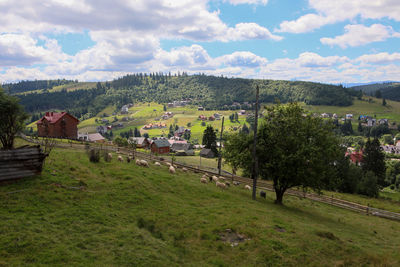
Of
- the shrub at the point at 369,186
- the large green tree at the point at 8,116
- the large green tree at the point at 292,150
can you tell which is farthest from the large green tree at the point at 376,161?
the large green tree at the point at 8,116

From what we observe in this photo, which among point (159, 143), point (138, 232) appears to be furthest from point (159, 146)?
point (138, 232)

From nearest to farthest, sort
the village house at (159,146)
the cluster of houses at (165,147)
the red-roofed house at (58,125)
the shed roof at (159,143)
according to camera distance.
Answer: the red-roofed house at (58,125), the cluster of houses at (165,147), the village house at (159,146), the shed roof at (159,143)

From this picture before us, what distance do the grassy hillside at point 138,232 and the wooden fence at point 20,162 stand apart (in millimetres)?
815

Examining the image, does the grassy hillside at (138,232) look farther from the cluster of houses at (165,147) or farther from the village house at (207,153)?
the cluster of houses at (165,147)

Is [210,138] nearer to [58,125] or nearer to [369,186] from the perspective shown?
[58,125]

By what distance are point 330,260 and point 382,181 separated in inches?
3180

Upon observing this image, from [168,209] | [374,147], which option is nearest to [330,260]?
[168,209]

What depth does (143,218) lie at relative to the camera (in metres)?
15.9

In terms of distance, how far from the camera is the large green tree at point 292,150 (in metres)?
26.8

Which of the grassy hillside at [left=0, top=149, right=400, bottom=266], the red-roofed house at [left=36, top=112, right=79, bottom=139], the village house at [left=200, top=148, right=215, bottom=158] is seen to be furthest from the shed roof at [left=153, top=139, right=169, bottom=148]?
the grassy hillside at [left=0, top=149, right=400, bottom=266]

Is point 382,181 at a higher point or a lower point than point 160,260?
lower

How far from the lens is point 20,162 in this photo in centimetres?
1722

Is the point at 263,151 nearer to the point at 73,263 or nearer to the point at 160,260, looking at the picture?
the point at 160,260

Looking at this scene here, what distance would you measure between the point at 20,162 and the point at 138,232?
1050 cm
